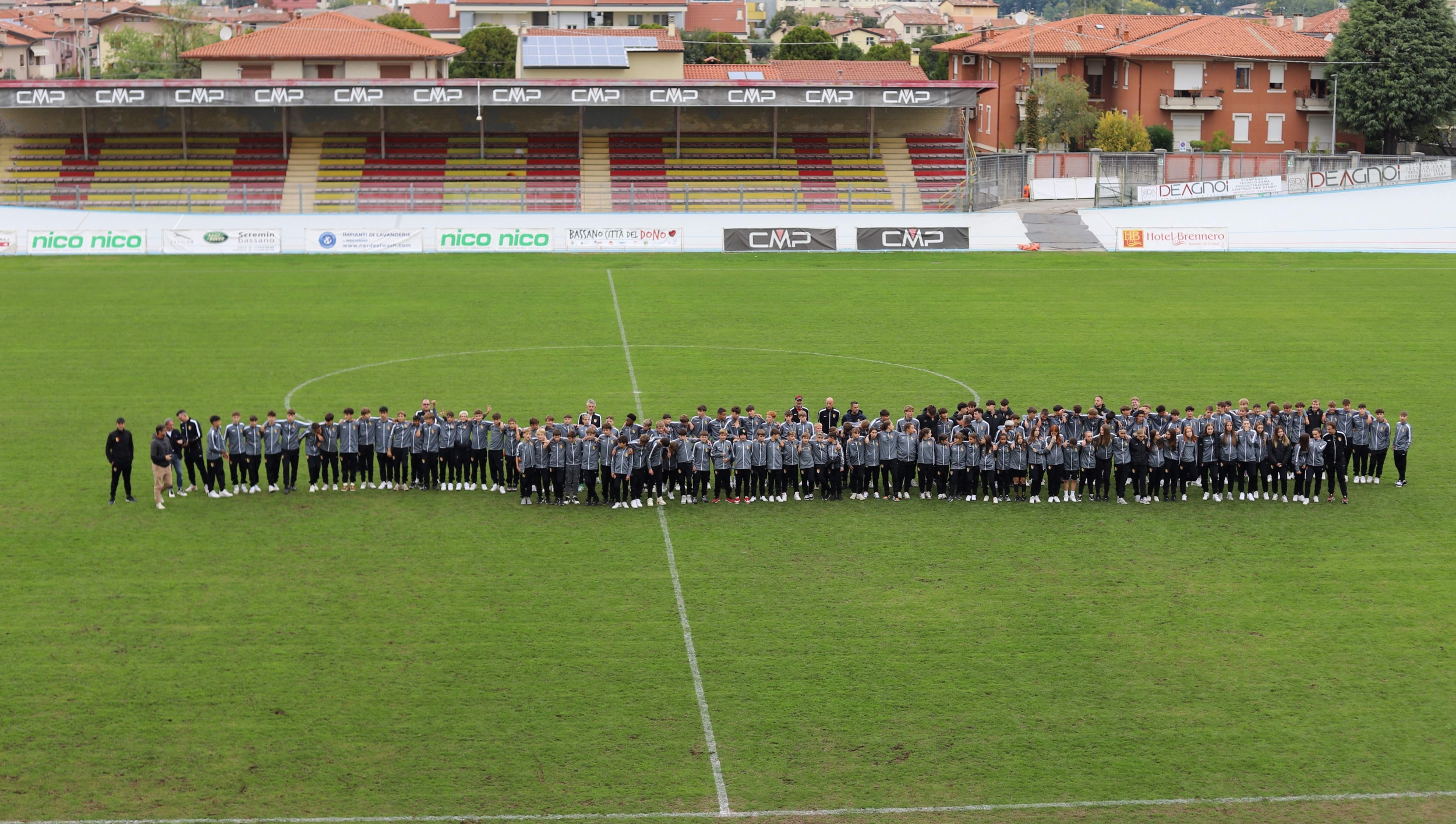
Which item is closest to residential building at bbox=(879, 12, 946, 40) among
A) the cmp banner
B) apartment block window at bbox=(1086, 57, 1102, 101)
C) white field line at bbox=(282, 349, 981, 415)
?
apartment block window at bbox=(1086, 57, 1102, 101)

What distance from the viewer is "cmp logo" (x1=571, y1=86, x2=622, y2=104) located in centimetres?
5506

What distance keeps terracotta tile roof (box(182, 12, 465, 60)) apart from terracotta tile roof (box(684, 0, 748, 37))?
206ft

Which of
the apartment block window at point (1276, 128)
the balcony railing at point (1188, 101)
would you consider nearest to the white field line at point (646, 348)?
the balcony railing at point (1188, 101)

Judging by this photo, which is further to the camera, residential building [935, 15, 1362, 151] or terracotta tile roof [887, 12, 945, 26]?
terracotta tile roof [887, 12, 945, 26]

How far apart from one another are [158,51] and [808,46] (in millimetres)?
50377

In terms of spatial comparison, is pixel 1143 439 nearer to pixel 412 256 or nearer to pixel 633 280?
pixel 633 280

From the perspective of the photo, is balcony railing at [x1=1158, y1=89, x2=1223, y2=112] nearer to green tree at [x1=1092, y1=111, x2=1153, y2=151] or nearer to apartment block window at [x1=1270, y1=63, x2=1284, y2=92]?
apartment block window at [x1=1270, y1=63, x2=1284, y2=92]

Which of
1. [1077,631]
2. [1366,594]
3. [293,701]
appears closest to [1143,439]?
[1366,594]

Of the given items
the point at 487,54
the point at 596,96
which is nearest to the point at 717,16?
the point at 487,54

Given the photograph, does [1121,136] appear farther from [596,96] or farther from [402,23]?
[402,23]

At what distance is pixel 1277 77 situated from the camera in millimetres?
74250

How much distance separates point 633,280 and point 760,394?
1460 cm

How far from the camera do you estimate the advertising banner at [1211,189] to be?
5350cm

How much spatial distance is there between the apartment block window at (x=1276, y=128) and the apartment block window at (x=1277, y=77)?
137cm
